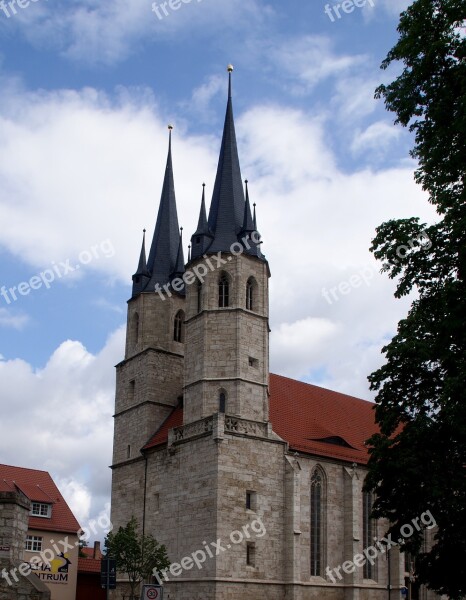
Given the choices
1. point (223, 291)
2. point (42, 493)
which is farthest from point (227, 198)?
point (42, 493)

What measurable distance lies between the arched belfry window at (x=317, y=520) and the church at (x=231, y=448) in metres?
0.05

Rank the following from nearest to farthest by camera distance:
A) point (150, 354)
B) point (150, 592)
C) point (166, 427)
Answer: point (150, 592) → point (166, 427) → point (150, 354)

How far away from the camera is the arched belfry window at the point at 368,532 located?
117 ft

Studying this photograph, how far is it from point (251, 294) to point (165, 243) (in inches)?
340

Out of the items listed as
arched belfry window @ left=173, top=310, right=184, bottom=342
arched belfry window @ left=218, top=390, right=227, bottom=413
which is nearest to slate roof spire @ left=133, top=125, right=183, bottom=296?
arched belfry window @ left=173, top=310, right=184, bottom=342

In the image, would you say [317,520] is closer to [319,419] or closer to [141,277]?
[319,419]

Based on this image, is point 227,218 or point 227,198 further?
point 227,198

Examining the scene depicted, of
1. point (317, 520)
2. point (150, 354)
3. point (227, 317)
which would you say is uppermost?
point (227, 317)

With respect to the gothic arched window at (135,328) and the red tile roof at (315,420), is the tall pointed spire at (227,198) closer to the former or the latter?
the gothic arched window at (135,328)

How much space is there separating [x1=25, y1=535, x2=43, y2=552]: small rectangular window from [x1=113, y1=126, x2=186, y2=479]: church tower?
4821 mm

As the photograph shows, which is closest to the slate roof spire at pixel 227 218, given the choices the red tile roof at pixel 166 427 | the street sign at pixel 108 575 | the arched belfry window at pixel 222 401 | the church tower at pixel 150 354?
the church tower at pixel 150 354

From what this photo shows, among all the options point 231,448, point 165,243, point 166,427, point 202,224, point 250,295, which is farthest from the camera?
point 165,243

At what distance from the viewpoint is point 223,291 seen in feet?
115

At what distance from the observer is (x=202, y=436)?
32.3 metres
